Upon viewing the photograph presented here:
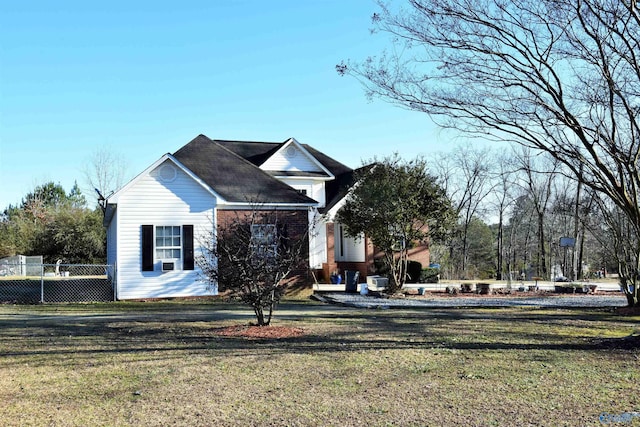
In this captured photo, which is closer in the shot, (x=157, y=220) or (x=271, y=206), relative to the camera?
(x=157, y=220)

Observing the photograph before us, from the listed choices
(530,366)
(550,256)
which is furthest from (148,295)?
(550,256)

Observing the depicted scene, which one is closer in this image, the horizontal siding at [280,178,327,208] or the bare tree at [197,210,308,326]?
the bare tree at [197,210,308,326]

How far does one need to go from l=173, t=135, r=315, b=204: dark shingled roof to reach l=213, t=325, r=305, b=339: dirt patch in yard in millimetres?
8629

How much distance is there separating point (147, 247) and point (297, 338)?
9.83 meters

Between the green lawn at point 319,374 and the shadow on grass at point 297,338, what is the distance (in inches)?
1.7

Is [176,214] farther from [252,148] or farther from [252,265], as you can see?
[252,148]

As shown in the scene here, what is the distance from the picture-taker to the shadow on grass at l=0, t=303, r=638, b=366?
8.58 meters

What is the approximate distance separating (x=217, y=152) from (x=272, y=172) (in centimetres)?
365

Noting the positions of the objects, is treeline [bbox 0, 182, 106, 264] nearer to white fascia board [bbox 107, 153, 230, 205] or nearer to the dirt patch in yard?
white fascia board [bbox 107, 153, 230, 205]

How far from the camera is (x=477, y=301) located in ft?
60.9

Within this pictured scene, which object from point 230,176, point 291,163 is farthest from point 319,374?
point 291,163

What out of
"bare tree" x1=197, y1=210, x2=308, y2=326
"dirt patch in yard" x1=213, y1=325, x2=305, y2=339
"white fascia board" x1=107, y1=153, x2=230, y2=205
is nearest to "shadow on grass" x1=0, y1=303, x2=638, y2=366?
"dirt patch in yard" x1=213, y1=325, x2=305, y2=339

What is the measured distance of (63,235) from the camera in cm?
3500

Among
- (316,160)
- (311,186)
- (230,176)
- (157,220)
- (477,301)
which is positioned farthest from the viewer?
(316,160)
